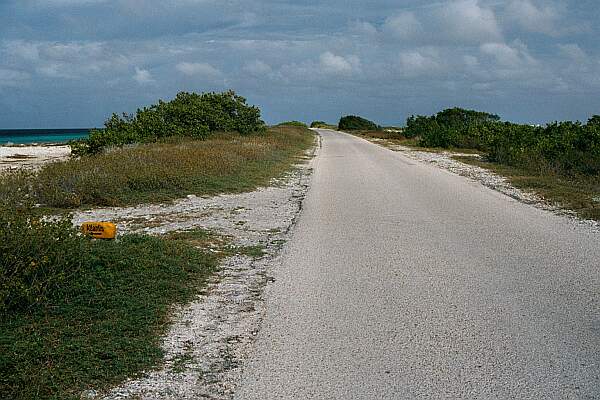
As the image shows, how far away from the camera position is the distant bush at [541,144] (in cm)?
2216

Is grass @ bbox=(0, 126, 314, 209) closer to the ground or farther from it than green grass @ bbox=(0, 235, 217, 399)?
farther from it

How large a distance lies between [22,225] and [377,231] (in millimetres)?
5639

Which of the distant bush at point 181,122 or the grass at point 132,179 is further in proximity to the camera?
the distant bush at point 181,122

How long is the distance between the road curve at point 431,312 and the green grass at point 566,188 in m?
1.98

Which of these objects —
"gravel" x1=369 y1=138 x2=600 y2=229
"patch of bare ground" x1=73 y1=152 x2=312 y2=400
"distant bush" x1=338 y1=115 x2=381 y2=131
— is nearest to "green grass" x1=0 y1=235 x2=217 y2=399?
"patch of bare ground" x1=73 y1=152 x2=312 y2=400

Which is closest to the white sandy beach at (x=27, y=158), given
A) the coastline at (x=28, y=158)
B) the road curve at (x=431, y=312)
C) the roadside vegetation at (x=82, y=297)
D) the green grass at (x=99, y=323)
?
the coastline at (x=28, y=158)

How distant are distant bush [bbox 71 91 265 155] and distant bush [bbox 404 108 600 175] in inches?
553

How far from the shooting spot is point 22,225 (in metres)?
6.43

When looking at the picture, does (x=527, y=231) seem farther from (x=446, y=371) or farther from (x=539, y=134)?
(x=539, y=134)

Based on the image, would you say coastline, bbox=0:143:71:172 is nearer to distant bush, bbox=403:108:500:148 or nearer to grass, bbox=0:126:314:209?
grass, bbox=0:126:314:209

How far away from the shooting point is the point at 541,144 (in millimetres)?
26344

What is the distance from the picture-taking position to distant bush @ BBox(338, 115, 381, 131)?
356ft

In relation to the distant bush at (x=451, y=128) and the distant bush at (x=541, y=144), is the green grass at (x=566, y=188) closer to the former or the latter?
the distant bush at (x=541, y=144)

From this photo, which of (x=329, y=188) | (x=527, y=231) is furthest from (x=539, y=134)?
(x=527, y=231)
